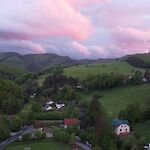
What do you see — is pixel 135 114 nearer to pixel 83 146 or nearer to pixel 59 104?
pixel 83 146

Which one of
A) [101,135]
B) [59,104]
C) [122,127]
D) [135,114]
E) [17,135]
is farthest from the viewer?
[59,104]

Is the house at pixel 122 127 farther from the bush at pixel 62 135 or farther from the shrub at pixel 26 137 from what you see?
the shrub at pixel 26 137

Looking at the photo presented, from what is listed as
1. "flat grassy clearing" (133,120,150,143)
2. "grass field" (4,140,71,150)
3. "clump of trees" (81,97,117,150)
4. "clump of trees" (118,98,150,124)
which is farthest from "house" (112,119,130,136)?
"grass field" (4,140,71,150)

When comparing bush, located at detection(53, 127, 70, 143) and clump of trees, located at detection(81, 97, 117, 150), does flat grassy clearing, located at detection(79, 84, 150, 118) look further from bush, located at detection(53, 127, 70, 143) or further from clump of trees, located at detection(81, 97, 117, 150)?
clump of trees, located at detection(81, 97, 117, 150)

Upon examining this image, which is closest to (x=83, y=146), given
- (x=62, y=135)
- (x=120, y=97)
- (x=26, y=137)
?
(x=62, y=135)

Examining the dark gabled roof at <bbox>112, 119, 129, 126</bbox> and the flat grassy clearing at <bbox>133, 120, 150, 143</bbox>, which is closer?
the flat grassy clearing at <bbox>133, 120, 150, 143</bbox>

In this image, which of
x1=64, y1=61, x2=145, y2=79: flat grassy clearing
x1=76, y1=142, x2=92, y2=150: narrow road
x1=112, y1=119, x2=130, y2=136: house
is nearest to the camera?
x1=76, y1=142, x2=92, y2=150: narrow road
